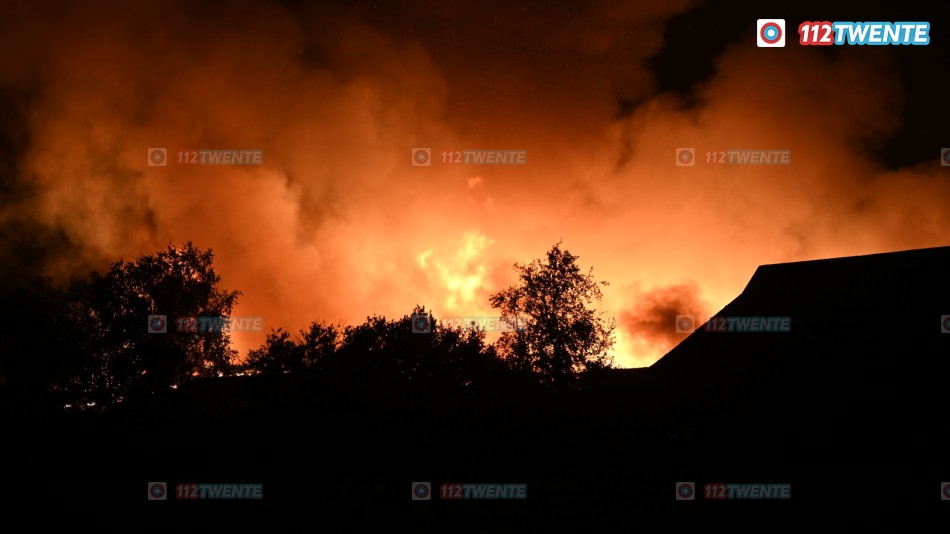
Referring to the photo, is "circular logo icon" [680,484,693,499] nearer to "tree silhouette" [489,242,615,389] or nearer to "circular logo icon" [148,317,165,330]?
"tree silhouette" [489,242,615,389]

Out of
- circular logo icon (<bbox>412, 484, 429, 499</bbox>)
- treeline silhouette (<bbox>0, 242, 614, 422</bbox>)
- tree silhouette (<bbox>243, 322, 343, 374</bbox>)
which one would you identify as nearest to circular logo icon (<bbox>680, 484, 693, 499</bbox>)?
circular logo icon (<bbox>412, 484, 429, 499</bbox>)

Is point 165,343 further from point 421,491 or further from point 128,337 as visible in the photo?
point 421,491

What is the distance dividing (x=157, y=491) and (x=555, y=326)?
87.0 feet

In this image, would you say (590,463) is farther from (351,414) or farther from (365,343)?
(365,343)

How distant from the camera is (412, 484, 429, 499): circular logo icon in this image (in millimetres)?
18500

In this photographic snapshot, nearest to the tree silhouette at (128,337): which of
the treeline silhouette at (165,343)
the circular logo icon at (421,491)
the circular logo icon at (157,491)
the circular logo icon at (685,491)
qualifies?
the treeline silhouette at (165,343)

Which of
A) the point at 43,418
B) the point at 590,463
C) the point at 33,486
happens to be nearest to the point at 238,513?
the point at 33,486

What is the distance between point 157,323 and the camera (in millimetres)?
37406

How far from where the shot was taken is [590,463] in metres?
22.0

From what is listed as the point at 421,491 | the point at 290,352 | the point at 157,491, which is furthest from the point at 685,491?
the point at 290,352

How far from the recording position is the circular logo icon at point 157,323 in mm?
37344

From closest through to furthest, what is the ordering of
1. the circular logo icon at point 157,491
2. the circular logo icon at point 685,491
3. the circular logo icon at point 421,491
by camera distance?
the circular logo icon at point 685,491 < the circular logo icon at point 421,491 < the circular logo icon at point 157,491

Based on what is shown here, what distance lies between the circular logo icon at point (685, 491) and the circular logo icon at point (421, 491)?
8.91 m

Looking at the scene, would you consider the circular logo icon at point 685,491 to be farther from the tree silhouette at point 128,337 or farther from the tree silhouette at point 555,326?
the tree silhouette at point 128,337
